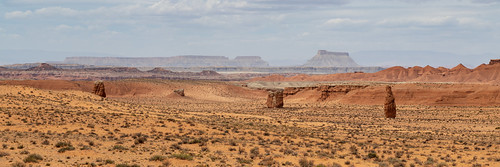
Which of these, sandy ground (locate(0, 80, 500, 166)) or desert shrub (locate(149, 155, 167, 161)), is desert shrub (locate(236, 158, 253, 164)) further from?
desert shrub (locate(149, 155, 167, 161))

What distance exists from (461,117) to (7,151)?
4246cm

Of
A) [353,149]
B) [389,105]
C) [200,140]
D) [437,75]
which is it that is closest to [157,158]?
[200,140]

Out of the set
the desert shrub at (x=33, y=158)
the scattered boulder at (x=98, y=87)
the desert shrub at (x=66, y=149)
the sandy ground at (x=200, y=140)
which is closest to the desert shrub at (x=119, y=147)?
the sandy ground at (x=200, y=140)

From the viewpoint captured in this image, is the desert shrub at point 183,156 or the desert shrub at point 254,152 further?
the desert shrub at point 254,152

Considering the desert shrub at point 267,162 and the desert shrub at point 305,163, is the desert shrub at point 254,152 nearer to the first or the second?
the desert shrub at point 267,162

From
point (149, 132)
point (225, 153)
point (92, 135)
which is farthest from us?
point (149, 132)

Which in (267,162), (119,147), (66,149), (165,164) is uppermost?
(66,149)

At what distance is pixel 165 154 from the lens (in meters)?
21.8

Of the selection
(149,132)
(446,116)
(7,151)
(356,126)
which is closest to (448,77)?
(446,116)

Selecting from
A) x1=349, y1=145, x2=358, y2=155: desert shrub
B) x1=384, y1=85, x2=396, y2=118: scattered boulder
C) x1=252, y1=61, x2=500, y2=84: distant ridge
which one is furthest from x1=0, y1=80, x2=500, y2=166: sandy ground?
x1=252, y1=61, x2=500, y2=84: distant ridge

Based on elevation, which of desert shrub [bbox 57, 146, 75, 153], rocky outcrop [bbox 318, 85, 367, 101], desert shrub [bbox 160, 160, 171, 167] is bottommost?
rocky outcrop [bbox 318, 85, 367, 101]

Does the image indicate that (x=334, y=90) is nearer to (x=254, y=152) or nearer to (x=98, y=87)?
(x=98, y=87)

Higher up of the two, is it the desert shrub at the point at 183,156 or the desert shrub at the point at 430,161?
the desert shrub at the point at 183,156

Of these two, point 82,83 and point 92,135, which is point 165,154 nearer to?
point 92,135
